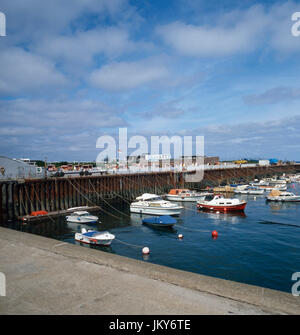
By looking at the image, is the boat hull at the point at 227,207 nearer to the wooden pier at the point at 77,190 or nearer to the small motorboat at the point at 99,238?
the wooden pier at the point at 77,190

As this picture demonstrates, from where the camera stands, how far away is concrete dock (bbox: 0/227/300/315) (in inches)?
232

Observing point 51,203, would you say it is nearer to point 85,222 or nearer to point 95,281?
point 85,222

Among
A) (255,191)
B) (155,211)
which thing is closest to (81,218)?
(155,211)

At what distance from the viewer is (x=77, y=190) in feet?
158

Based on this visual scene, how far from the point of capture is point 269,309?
590 cm

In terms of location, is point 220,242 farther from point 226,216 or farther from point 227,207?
point 227,207

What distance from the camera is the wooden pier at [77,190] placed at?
40219 mm

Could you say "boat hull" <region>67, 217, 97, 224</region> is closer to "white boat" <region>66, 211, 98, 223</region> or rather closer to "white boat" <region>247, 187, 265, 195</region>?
"white boat" <region>66, 211, 98, 223</region>

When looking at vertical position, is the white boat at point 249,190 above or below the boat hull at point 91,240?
above

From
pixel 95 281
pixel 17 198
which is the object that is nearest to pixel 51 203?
pixel 17 198

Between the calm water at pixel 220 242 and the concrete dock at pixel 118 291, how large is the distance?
1297 cm

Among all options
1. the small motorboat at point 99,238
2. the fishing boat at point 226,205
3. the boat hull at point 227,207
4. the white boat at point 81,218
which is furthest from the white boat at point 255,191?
the small motorboat at point 99,238

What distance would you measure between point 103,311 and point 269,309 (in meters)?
3.90
